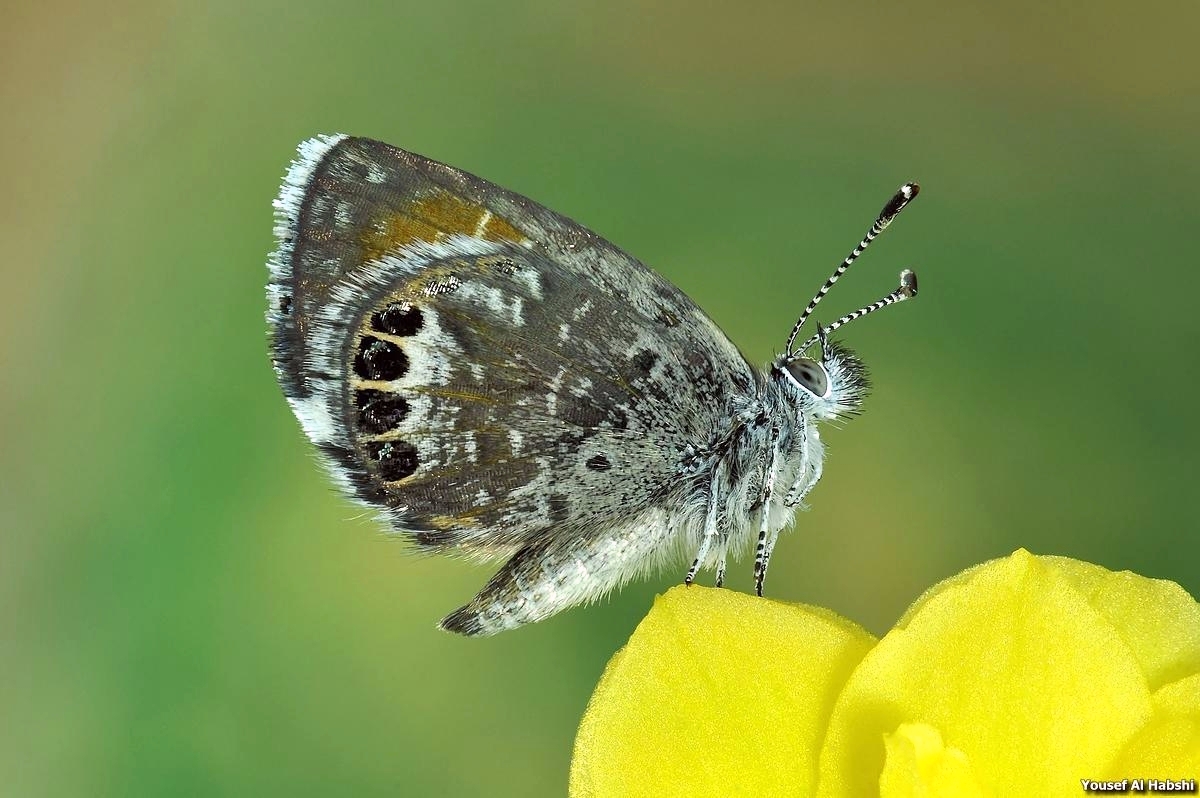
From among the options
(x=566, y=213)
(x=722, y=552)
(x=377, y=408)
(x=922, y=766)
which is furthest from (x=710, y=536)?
(x=566, y=213)

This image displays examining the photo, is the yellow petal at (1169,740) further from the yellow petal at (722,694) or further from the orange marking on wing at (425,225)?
the orange marking on wing at (425,225)

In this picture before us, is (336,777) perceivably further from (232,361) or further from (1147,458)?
(1147,458)

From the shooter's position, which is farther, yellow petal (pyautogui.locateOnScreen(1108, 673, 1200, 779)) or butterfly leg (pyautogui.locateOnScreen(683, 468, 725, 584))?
butterfly leg (pyautogui.locateOnScreen(683, 468, 725, 584))

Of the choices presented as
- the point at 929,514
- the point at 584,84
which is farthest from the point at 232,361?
the point at 929,514

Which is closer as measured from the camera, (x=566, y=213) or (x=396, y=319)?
(x=396, y=319)

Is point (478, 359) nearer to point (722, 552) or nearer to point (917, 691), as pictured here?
point (722, 552)

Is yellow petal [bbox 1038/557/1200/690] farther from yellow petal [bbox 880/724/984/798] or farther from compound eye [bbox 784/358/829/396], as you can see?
compound eye [bbox 784/358/829/396]

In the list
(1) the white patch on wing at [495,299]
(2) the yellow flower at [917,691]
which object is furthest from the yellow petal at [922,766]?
(1) the white patch on wing at [495,299]

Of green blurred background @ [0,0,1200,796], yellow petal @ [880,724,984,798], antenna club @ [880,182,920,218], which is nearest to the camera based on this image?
yellow petal @ [880,724,984,798]

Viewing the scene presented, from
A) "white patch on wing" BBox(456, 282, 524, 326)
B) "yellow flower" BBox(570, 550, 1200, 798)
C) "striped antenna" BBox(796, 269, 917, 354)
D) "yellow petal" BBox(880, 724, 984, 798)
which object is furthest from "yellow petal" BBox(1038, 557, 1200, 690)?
"white patch on wing" BBox(456, 282, 524, 326)
